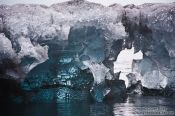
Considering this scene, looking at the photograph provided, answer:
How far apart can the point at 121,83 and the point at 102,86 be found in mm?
1781

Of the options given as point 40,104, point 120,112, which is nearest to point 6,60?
point 40,104

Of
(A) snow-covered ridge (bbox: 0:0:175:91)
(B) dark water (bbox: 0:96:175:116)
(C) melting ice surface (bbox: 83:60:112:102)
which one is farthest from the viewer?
(C) melting ice surface (bbox: 83:60:112:102)

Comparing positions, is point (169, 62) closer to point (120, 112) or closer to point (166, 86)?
point (166, 86)

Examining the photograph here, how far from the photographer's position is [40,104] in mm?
17219

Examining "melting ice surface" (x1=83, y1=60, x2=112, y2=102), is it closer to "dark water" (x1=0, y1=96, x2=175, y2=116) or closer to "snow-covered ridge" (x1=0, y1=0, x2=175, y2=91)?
"snow-covered ridge" (x1=0, y1=0, x2=175, y2=91)

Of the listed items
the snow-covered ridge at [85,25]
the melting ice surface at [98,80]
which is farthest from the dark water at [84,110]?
the snow-covered ridge at [85,25]

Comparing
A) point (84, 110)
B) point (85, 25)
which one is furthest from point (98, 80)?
point (84, 110)

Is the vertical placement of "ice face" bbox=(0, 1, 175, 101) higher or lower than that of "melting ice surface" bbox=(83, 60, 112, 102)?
higher

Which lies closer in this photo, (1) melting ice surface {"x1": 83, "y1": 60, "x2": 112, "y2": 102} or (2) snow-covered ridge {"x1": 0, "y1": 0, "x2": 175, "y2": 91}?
(2) snow-covered ridge {"x1": 0, "y1": 0, "x2": 175, "y2": 91}

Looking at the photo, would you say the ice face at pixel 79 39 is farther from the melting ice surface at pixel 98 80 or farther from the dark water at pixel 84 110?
the dark water at pixel 84 110

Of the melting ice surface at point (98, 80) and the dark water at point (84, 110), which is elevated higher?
the melting ice surface at point (98, 80)

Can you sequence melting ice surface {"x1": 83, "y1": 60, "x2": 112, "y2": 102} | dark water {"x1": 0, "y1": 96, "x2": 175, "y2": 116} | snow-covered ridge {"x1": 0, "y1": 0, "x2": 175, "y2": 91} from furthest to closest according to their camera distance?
melting ice surface {"x1": 83, "y1": 60, "x2": 112, "y2": 102} < snow-covered ridge {"x1": 0, "y1": 0, "x2": 175, "y2": 91} < dark water {"x1": 0, "y1": 96, "x2": 175, "y2": 116}

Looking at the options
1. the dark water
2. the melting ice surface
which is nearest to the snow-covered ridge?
the melting ice surface

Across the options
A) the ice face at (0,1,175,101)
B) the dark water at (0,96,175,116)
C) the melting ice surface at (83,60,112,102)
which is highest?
the ice face at (0,1,175,101)
